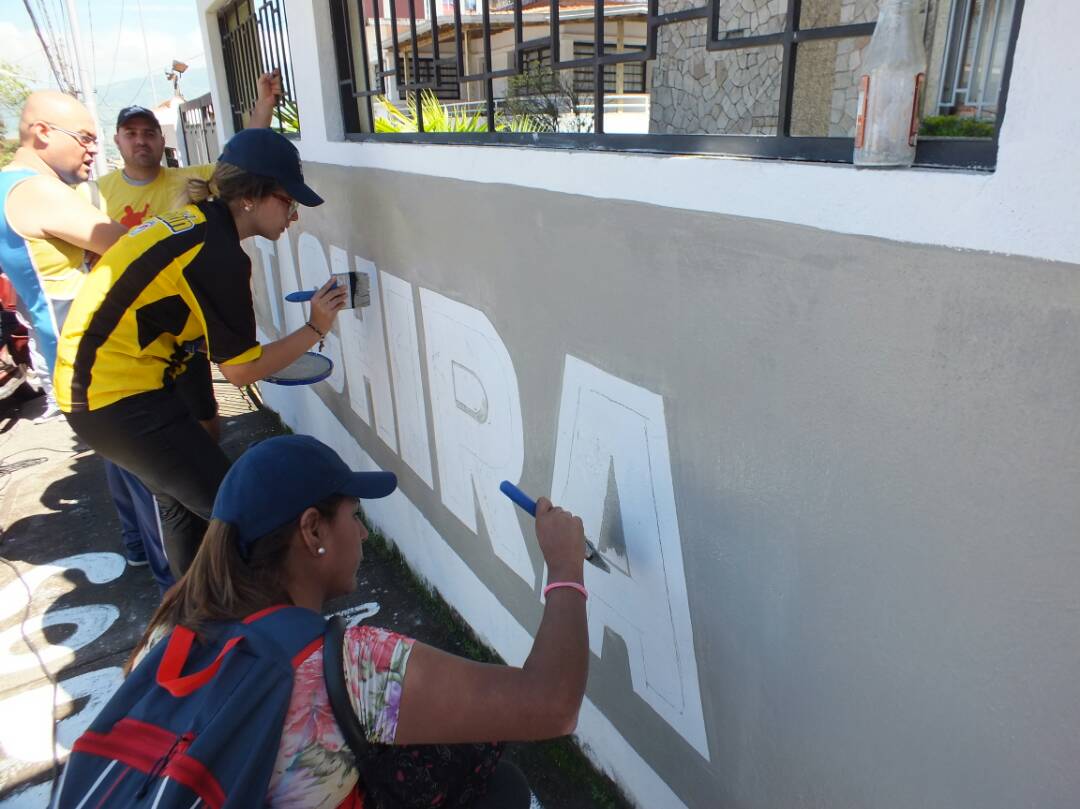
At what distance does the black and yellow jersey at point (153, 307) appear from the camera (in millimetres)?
2422

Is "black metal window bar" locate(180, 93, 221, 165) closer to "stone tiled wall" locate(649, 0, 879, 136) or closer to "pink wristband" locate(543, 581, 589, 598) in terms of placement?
"stone tiled wall" locate(649, 0, 879, 136)

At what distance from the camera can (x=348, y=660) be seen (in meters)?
1.25

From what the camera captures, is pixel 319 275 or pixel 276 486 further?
pixel 319 275

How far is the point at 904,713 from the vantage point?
1271 mm

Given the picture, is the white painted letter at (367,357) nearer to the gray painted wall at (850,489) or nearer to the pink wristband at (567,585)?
the gray painted wall at (850,489)

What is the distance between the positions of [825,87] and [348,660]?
6.81m

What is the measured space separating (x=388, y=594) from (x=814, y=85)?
5871mm

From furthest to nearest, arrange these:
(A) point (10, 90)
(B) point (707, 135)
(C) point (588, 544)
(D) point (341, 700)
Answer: (A) point (10, 90) < (C) point (588, 544) < (B) point (707, 135) < (D) point (341, 700)

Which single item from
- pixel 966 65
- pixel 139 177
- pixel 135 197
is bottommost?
pixel 135 197

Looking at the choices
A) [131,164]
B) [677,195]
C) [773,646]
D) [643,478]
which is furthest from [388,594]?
[131,164]

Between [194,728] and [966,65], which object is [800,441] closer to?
[194,728]

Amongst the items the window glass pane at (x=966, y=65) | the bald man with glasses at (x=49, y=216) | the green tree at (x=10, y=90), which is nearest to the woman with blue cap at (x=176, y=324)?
the bald man with glasses at (x=49, y=216)

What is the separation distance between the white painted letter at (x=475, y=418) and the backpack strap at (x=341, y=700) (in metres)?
1.18

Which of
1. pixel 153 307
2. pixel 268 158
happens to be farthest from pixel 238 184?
pixel 153 307
